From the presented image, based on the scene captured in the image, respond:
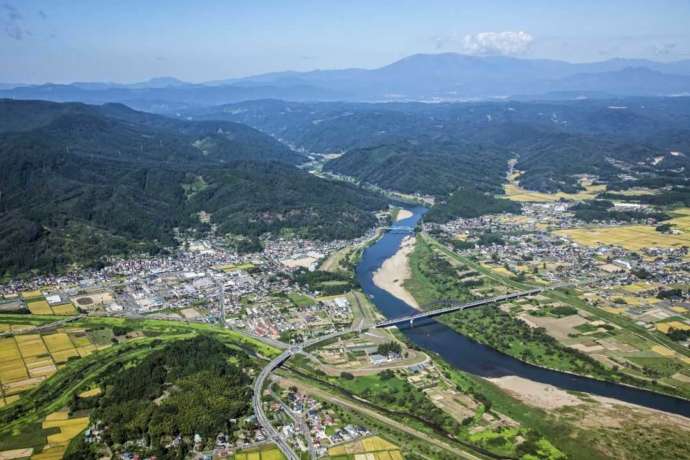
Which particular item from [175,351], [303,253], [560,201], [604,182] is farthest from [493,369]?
[604,182]

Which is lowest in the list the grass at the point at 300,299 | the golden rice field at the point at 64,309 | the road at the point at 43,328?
the road at the point at 43,328

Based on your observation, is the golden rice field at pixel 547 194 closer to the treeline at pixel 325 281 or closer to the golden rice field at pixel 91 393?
the treeline at pixel 325 281

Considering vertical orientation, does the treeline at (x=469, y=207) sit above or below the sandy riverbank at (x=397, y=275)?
above

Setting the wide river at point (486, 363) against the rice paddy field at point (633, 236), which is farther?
the rice paddy field at point (633, 236)

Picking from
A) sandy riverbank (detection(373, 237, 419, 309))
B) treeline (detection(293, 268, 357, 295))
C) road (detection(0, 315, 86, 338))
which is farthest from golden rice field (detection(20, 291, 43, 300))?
sandy riverbank (detection(373, 237, 419, 309))

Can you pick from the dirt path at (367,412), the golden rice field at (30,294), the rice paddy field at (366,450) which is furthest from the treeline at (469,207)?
the rice paddy field at (366,450)

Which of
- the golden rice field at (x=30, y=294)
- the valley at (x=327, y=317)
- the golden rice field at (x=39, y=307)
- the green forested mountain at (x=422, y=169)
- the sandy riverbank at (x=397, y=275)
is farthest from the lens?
the green forested mountain at (x=422, y=169)

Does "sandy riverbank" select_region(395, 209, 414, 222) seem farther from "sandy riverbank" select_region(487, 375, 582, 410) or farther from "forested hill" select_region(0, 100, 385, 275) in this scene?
"sandy riverbank" select_region(487, 375, 582, 410)
